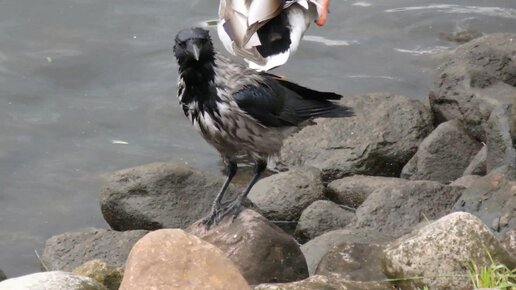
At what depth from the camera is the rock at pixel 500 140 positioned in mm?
7725

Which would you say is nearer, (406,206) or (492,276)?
(492,276)

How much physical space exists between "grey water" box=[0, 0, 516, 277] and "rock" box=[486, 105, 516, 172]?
3.34 m

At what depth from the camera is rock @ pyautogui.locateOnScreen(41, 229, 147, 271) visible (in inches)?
318

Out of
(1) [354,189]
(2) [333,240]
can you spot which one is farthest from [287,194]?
(2) [333,240]

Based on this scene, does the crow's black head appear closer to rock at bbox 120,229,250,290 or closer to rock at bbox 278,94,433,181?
rock at bbox 120,229,250,290

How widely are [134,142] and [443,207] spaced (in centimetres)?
421

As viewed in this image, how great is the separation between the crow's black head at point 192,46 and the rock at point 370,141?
122 inches

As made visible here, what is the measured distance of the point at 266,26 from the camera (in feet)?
30.0

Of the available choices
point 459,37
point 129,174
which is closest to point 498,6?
point 459,37

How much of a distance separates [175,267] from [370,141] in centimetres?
475

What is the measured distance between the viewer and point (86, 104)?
11562mm

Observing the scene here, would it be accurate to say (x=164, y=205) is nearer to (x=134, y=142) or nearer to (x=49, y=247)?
(x=49, y=247)

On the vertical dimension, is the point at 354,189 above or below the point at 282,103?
below

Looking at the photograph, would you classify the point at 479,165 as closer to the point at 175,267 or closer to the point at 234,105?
the point at 234,105
